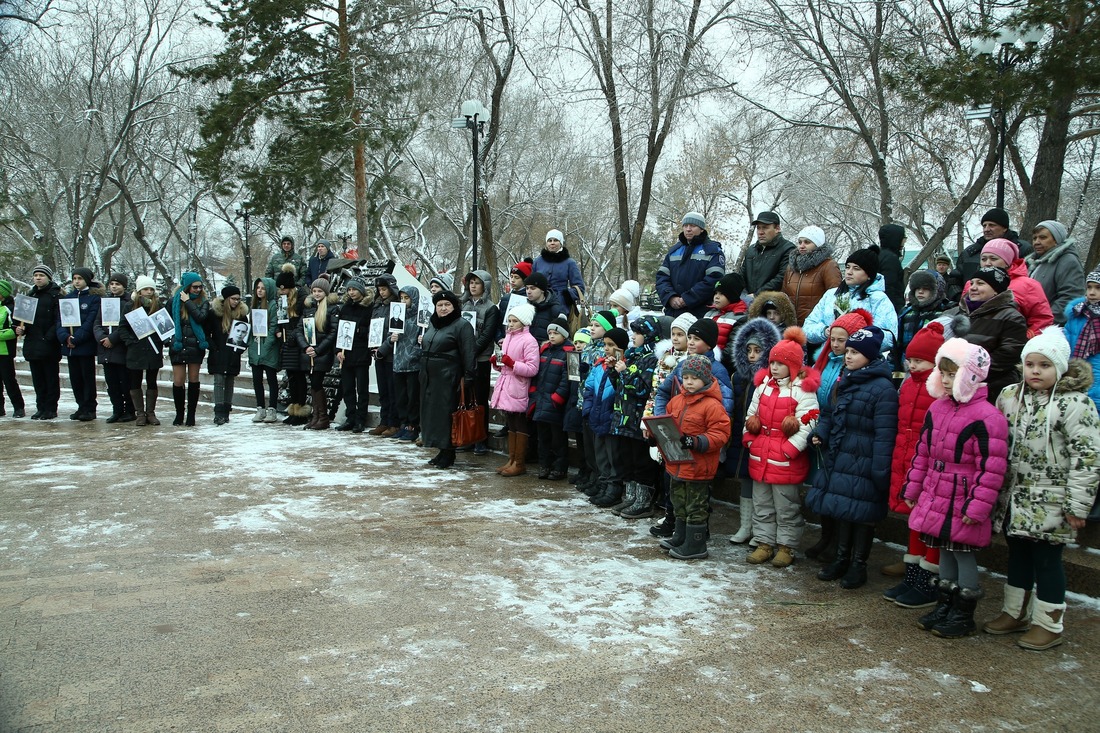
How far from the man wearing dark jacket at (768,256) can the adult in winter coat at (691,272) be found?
0.33 m

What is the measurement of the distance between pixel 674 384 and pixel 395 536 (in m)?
2.48

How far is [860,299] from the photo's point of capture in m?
6.50

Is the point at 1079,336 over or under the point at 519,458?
over

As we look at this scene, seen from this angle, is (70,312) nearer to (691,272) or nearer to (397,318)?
(397,318)

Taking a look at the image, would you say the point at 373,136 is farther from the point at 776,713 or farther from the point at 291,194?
the point at 776,713

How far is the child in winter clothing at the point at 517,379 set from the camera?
8.57 meters

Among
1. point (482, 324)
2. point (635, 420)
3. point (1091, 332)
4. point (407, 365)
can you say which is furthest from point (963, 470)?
point (407, 365)

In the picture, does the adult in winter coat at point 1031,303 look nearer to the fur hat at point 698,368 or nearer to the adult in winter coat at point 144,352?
the fur hat at point 698,368

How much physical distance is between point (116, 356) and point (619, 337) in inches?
310

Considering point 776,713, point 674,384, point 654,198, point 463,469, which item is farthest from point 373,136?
point 654,198

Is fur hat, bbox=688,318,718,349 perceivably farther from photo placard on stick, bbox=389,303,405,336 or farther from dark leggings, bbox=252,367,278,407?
dark leggings, bbox=252,367,278,407

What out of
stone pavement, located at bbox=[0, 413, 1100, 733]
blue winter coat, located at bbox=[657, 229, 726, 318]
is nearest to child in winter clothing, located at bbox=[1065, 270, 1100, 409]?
stone pavement, located at bbox=[0, 413, 1100, 733]

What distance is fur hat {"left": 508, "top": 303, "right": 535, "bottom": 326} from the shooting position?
8.64 m

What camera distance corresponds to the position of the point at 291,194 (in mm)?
19828
